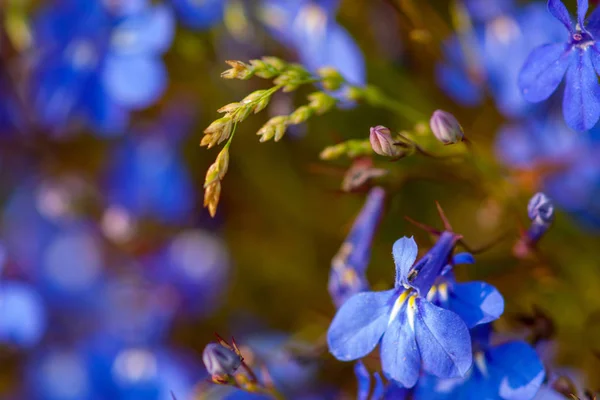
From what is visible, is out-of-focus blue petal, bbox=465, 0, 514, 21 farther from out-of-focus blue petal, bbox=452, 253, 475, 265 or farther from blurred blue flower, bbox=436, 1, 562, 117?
out-of-focus blue petal, bbox=452, 253, 475, 265

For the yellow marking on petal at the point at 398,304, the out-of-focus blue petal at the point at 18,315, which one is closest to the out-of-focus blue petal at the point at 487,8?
the yellow marking on petal at the point at 398,304

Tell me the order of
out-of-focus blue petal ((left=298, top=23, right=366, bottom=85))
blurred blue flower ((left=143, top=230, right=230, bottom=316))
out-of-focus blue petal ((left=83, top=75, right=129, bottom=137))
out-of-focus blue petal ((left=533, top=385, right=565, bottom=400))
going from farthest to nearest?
blurred blue flower ((left=143, top=230, right=230, bottom=316)) → out-of-focus blue petal ((left=83, top=75, right=129, bottom=137)) → out-of-focus blue petal ((left=298, top=23, right=366, bottom=85)) → out-of-focus blue petal ((left=533, top=385, right=565, bottom=400))

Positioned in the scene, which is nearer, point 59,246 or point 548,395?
point 548,395

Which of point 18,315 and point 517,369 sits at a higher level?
point 517,369

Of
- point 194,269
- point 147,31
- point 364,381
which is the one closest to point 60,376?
point 194,269

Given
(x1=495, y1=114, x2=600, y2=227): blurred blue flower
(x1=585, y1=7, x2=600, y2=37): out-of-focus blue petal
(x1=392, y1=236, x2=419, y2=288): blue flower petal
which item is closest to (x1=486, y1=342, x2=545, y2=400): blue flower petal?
(x1=392, y1=236, x2=419, y2=288): blue flower petal

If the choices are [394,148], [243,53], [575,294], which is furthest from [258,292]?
[394,148]

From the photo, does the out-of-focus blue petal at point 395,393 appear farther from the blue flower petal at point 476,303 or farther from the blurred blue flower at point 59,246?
the blurred blue flower at point 59,246

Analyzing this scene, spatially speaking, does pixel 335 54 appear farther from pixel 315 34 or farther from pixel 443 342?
pixel 443 342
